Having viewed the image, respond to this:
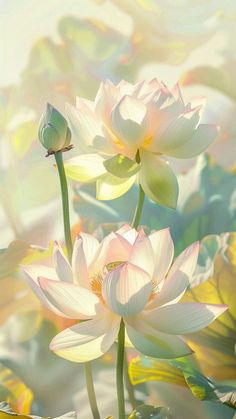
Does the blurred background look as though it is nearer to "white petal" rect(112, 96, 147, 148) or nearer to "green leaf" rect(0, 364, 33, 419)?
"green leaf" rect(0, 364, 33, 419)

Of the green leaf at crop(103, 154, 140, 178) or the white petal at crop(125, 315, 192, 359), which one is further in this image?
the green leaf at crop(103, 154, 140, 178)

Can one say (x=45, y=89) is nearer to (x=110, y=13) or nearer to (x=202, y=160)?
(x=110, y=13)

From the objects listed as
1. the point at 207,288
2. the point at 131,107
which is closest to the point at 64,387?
the point at 207,288

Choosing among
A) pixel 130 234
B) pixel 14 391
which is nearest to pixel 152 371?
pixel 14 391

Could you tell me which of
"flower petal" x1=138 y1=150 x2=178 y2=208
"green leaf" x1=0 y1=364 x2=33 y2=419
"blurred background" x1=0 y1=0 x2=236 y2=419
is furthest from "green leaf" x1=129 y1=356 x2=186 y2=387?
"flower petal" x1=138 y1=150 x2=178 y2=208

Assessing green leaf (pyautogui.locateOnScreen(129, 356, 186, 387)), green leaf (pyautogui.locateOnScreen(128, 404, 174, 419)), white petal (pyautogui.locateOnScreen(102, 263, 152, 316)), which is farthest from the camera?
green leaf (pyautogui.locateOnScreen(129, 356, 186, 387))

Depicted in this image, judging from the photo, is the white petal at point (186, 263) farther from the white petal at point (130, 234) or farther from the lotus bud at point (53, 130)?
the lotus bud at point (53, 130)

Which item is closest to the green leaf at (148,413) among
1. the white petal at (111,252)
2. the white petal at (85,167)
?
the white petal at (111,252)
